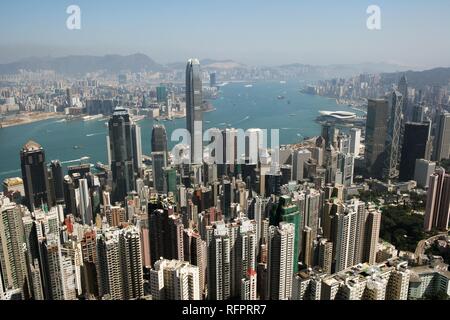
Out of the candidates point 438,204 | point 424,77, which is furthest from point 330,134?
point 438,204

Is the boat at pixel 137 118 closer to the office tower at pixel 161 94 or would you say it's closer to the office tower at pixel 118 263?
the office tower at pixel 161 94

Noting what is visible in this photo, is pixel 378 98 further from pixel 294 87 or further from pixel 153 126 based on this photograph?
pixel 153 126

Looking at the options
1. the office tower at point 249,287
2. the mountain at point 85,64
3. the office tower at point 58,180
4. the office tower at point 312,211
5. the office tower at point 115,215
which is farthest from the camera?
the office tower at point 58,180

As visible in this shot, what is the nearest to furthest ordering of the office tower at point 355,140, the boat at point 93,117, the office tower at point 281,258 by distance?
the office tower at point 281,258
the boat at point 93,117
the office tower at point 355,140

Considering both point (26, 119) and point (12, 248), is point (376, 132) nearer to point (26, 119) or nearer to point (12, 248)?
point (26, 119)

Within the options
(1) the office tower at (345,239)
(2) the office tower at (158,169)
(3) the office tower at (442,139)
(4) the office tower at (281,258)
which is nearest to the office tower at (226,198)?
(2) the office tower at (158,169)

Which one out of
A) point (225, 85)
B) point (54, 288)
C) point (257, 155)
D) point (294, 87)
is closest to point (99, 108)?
point (225, 85)

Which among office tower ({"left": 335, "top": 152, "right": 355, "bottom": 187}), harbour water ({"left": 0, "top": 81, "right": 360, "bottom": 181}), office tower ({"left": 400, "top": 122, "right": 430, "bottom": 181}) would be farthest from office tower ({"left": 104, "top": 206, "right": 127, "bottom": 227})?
office tower ({"left": 400, "top": 122, "right": 430, "bottom": 181})
